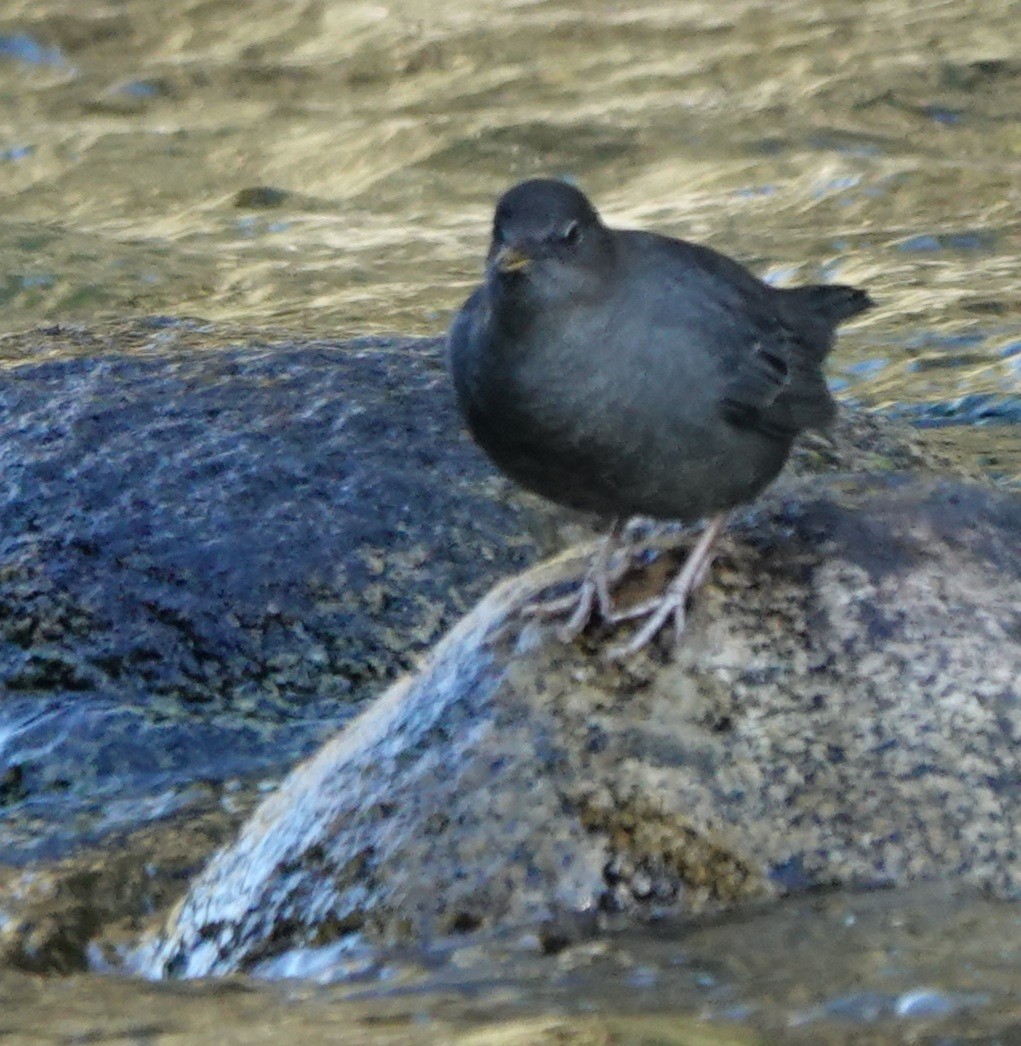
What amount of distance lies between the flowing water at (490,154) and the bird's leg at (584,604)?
10.1 feet

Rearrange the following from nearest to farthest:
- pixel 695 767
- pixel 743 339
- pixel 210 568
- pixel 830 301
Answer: pixel 695 767 < pixel 743 339 < pixel 830 301 < pixel 210 568

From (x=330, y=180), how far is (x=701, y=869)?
7783mm

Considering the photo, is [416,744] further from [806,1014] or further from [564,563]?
[806,1014]

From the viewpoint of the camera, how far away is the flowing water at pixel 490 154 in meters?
9.20

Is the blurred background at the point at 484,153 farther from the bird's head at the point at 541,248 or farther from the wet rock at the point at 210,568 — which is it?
the bird's head at the point at 541,248

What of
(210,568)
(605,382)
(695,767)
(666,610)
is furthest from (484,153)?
(695,767)

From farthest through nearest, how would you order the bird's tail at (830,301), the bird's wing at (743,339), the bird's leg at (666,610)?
the bird's tail at (830,301), the bird's wing at (743,339), the bird's leg at (666,610)

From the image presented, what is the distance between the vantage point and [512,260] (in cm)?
434

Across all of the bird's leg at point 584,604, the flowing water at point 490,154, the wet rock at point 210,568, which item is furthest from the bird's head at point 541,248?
the flowing water at point 490,154

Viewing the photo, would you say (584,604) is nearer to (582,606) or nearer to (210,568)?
(582,606)

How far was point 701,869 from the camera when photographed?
4.06m

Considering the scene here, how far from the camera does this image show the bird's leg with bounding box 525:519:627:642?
4.39 metres

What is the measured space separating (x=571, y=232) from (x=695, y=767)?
3.76ft

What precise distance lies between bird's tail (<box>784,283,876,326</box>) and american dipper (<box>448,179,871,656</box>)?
707 millimetres
